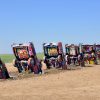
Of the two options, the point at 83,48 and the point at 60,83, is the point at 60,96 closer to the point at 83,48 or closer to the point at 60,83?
the point at 60,83

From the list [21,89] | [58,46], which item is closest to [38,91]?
[21,89]

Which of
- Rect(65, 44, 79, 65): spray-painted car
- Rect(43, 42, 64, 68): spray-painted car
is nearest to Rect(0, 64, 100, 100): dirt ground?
Rect(43, 42, 64, 68): spray-painted car

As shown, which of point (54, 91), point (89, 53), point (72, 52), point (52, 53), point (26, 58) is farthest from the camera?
point (89, 53)

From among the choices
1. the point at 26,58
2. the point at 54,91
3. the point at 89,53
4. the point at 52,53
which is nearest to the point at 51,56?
the point at 52,53

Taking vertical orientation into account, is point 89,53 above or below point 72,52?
below

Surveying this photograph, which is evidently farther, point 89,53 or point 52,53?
point 89,53

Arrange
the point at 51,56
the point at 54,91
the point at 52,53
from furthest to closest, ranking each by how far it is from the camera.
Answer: the point at 51,56
the point at 52,53
the point at 54,91

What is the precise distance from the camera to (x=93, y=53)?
1665 inches

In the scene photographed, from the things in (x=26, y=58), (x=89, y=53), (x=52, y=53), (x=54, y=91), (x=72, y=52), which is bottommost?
(x=89, y=53)

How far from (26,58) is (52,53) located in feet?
15.1

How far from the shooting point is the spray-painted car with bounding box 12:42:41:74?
2708cm

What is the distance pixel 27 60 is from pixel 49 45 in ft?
16.6

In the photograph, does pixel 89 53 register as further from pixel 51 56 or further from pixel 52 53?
pixel 52 53

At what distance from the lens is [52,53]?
33.4m
